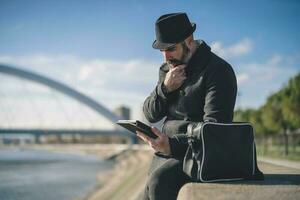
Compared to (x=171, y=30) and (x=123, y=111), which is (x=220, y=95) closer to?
(x=171, y=30)

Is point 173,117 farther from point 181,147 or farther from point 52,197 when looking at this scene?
point 52,197

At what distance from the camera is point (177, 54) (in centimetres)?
312

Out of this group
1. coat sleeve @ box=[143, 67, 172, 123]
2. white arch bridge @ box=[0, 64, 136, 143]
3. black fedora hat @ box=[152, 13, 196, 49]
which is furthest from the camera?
white arch bridge @ box=[0, 64, 136, 143]

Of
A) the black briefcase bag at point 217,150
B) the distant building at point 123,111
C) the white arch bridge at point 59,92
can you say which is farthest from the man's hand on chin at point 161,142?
the distant building at point 123,111

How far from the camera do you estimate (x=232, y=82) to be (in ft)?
9.79

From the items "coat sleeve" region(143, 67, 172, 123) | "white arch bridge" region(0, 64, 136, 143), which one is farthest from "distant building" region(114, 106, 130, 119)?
"coat sleeve" region(143, 67, 172, 123)

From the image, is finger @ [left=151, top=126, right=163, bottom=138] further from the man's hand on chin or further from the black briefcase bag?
the black briefcase bag

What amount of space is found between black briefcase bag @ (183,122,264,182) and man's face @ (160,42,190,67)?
1.64 feet

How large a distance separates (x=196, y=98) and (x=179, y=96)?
0.14 m

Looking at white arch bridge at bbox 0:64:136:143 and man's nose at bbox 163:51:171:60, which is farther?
white arch bridge at bbox 0:64:136:143

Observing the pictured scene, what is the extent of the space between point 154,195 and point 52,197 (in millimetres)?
23706

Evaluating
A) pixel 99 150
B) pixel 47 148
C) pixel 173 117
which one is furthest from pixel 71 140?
pixel 173 117

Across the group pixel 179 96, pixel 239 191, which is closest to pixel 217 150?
pixel 239 191

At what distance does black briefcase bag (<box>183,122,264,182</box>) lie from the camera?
2758 millimetres
